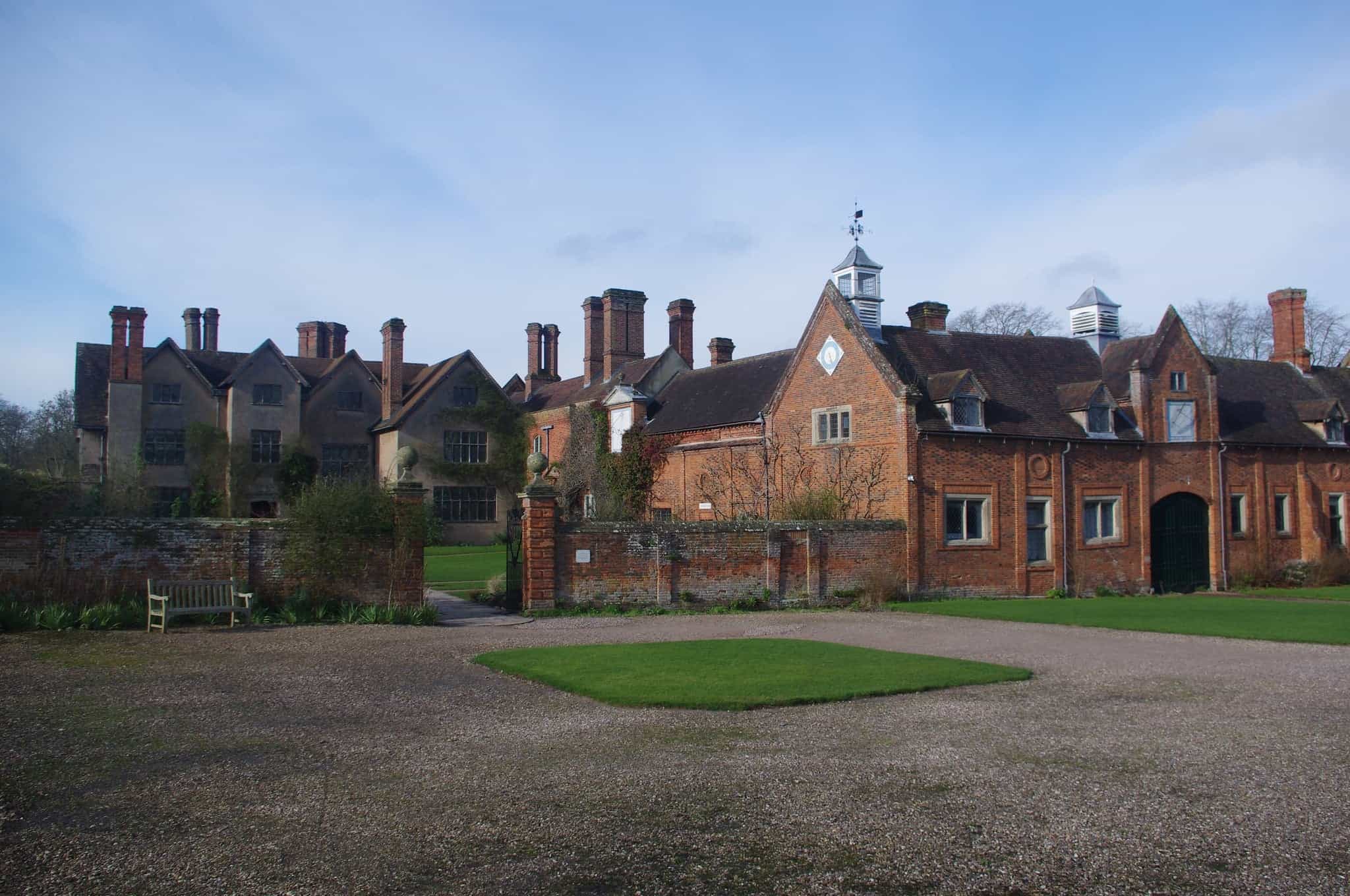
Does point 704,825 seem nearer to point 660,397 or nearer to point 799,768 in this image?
point 799,768

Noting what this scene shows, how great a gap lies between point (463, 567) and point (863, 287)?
1543 centimetres

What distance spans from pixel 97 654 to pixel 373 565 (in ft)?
19.0

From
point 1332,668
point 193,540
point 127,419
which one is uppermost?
point 127,419

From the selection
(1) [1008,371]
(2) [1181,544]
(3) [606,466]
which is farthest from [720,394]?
(2) [1181,544]

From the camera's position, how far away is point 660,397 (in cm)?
3819

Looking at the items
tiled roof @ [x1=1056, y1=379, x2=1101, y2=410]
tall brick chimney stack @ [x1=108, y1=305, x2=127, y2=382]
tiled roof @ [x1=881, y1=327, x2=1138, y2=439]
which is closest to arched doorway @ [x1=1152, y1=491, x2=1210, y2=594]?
tiled roof @ [x1=881, y1=327, x2=1138, y2=439]

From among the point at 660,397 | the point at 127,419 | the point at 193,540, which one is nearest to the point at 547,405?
the point at 660,397

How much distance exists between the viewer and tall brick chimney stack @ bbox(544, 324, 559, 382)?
52.9m

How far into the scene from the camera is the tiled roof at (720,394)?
105ft

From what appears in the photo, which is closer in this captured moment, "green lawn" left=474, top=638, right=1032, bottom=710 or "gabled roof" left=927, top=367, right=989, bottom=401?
"green lawn" left=474, top=638, right=1032, bottom=710

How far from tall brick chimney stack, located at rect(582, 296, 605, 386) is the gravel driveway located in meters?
31.6

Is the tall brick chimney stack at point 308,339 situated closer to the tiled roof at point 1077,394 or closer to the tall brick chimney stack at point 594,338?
the tall brick chimney stack at point 594,338

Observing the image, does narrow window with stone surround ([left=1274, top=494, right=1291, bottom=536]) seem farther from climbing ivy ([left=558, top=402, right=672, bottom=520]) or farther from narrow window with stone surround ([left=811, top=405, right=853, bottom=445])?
climbing ivy ([left=558, top=402, right=672, bottom=520])

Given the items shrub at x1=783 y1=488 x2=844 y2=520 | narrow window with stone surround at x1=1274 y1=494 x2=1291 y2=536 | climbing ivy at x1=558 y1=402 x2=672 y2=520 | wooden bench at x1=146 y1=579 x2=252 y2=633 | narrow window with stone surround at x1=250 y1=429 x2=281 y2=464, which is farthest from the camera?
narrow window with stone surround at x1=250 y1=429 x2=281 y2=464
